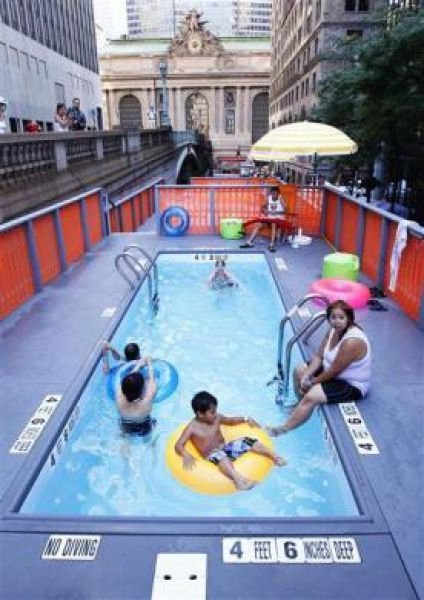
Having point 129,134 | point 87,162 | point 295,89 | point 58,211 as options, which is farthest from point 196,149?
point 58,211

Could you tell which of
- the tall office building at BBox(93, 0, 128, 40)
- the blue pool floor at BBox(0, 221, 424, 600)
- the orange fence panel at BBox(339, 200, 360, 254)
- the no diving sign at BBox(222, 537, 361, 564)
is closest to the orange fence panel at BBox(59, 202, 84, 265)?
the blue pool floor at BBox(0, 221, 424, 600)

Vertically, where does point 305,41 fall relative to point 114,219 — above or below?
above

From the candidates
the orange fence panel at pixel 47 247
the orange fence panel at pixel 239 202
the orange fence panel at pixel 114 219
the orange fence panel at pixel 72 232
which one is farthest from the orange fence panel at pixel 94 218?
the orange fence panel at pixel 239 202

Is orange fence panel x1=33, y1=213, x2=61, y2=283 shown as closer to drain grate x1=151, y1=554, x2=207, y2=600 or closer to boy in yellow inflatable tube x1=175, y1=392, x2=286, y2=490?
boy in yellow inflatable tube x1=175, y1=392, x2=286, y2=490

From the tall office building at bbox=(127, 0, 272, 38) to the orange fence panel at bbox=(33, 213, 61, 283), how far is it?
165632 millimetres

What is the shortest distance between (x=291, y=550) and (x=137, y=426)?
251 cm

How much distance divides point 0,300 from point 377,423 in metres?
5.99

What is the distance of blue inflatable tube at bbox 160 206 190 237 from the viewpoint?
13.7m

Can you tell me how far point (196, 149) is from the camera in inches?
2055

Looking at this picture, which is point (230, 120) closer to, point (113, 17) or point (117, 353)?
point (117, 353)

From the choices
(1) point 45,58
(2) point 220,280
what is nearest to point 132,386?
(2) point 220,280

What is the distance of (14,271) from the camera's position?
7992mm

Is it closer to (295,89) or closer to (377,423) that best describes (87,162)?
(377,423)

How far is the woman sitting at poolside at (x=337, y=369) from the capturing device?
481cm
